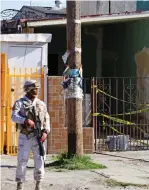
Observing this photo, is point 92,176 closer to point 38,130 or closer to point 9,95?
point 38,130

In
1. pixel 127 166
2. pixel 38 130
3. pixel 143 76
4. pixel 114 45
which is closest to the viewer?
pixel 38 130

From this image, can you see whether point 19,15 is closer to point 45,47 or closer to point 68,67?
point 45,47

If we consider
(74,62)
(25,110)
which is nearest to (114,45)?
(74,62)

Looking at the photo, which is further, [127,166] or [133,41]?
[133,41]

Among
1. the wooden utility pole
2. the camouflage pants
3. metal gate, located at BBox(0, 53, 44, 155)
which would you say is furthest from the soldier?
metal gate, located at BBox(0, 53, 44, 155)

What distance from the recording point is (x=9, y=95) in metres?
11.5

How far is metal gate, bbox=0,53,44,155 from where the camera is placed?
11.4m

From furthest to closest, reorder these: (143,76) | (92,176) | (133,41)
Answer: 1. (133,41)
2. (143,76)
3. (92,176)

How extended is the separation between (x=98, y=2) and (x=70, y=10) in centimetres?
1563

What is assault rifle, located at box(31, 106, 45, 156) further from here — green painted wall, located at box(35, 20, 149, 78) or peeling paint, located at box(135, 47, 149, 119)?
green painted wall, located at box(35, 20, 149, 78)

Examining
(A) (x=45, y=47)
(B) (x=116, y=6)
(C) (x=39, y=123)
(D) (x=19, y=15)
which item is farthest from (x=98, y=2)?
(C) (x=39, y=123)

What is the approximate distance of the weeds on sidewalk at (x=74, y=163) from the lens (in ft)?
31.8

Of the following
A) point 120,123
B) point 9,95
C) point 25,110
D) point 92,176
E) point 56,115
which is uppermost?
point 9,95

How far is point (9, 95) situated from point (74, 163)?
2.59 meters
